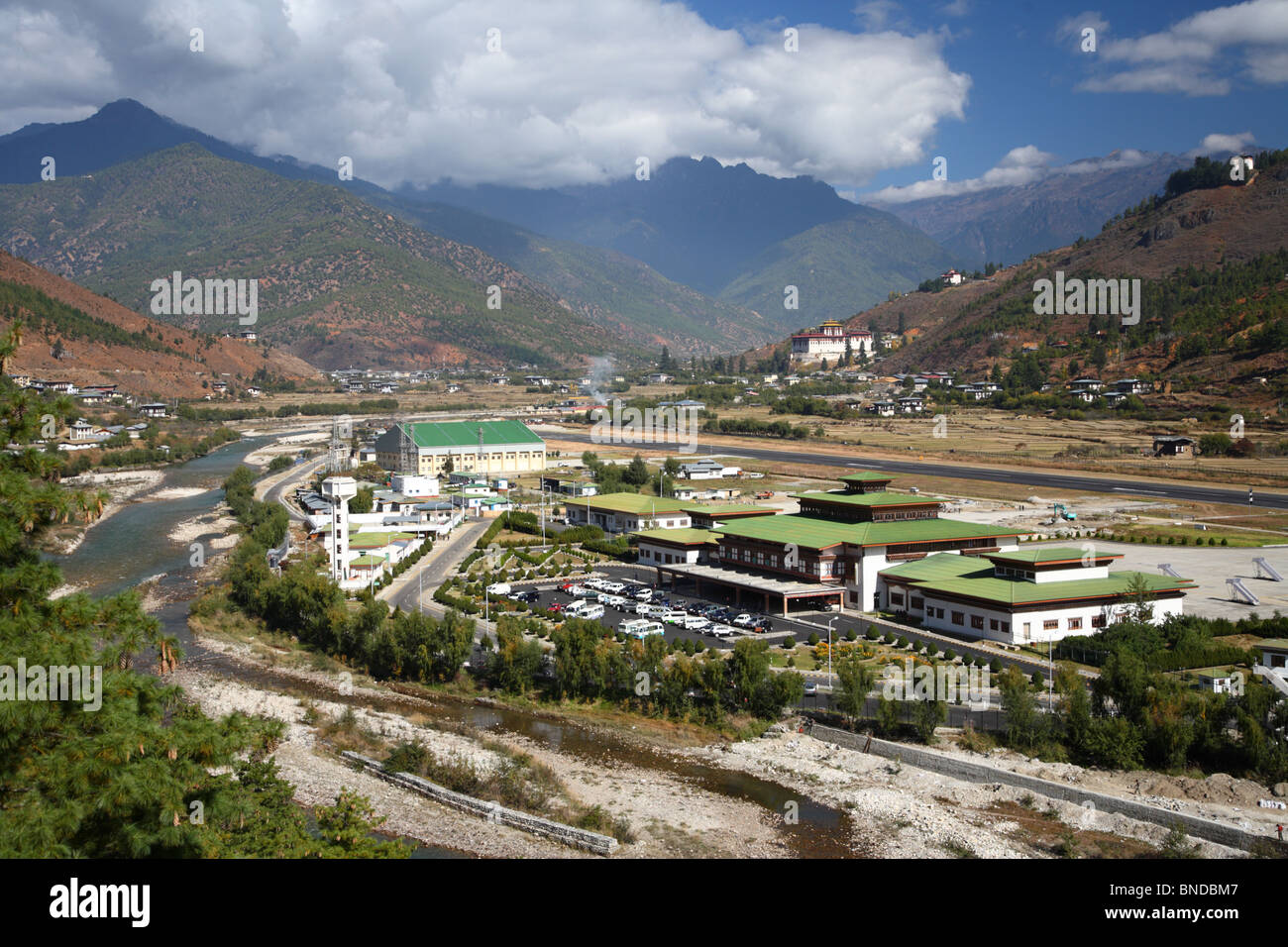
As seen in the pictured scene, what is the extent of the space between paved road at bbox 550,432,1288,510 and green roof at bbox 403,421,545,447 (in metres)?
18.8

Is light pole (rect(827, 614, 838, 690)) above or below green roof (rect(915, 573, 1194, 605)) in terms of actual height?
below

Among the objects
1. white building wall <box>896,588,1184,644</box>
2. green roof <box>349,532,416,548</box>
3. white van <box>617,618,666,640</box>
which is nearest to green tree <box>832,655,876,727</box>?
white building wall <box>896,588,1184,644</box>

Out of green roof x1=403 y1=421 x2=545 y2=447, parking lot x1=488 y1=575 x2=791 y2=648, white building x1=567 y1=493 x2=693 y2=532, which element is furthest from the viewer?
green roof x1=403 y1=421 x2=545 y2=447

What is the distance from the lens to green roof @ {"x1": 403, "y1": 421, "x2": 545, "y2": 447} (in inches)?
2970

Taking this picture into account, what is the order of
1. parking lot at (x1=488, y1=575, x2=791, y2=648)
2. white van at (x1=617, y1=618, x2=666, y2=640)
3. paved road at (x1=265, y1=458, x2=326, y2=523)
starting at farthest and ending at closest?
paved road at (x1=265, y1=458, x2=326, y2=523) → parking lot at (x1=488, y1=575, x2=791, y2=648) → white van at (x1=617, y1=618, x2=666, y2=640)

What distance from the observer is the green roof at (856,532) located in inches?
1437

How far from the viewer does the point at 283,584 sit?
3662cm

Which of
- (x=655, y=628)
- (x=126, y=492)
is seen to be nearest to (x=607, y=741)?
(x=655, y=628)

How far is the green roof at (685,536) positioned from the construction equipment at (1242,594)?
18.0 meters

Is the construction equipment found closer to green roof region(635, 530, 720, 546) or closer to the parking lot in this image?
the parking lot

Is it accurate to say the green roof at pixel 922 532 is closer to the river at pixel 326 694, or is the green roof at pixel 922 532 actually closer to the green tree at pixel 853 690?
the green tree at pixel 853 690

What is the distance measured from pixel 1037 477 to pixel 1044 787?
51.3 meters
